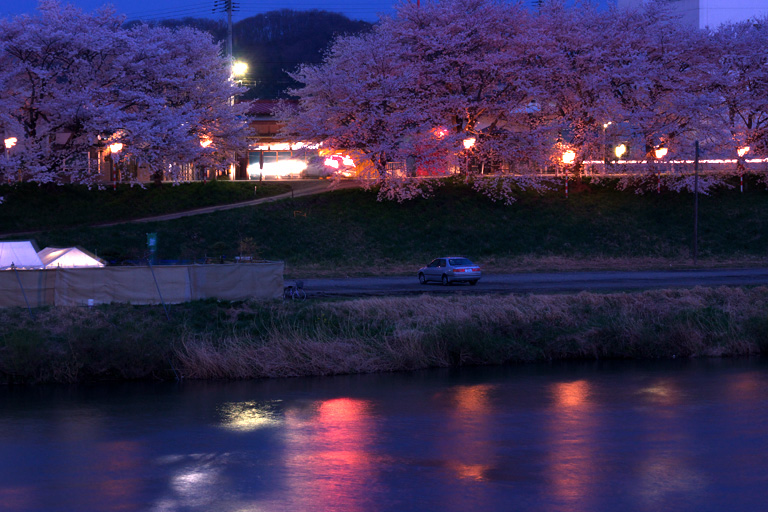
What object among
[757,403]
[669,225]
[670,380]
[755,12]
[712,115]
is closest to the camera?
[757,403]

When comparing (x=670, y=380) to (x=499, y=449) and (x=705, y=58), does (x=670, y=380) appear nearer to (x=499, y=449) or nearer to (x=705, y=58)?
(x=499, y=449)

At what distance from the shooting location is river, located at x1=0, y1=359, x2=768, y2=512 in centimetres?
1334

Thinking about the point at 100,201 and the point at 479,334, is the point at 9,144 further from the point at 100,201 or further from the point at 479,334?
the point at 479,334

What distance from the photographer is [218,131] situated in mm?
58250

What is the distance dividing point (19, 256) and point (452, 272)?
1711cm

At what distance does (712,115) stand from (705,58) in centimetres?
467

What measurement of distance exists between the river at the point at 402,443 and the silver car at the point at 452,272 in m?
11.6

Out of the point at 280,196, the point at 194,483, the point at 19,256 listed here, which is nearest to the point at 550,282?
the point at 19,256

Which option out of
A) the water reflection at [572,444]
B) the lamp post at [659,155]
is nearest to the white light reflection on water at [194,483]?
the water reflection at [572,444]

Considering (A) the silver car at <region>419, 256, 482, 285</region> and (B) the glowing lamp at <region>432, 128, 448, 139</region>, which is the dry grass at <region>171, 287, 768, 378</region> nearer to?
(A) the silver car at <region>419, 256, 482, 285</region>

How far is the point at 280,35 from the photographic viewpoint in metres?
163

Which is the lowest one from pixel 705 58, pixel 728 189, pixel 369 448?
pixel 369 448

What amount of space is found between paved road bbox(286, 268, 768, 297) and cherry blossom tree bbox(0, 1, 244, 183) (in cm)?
2005

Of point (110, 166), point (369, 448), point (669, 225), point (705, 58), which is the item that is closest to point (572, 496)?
point (369, 448)
